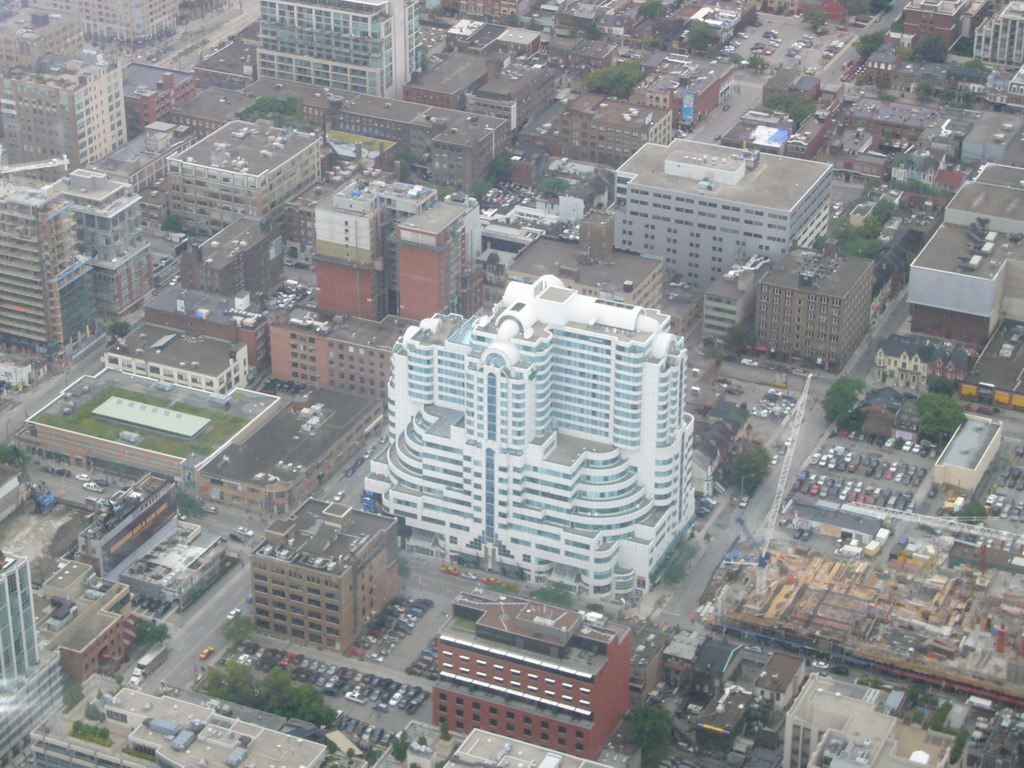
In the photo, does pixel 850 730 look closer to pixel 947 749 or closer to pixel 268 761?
pixel 947 749

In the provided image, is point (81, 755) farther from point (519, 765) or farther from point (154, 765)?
point (519, 765)

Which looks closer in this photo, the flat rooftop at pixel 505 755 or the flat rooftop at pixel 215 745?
the flat rooftop at pixel 505 755

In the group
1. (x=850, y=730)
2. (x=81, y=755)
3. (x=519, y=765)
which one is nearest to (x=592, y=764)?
(x=519, y=765)

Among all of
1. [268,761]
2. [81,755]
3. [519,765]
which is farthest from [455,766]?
[81,755]

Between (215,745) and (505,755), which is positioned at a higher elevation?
(505,755)

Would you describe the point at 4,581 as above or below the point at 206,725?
above

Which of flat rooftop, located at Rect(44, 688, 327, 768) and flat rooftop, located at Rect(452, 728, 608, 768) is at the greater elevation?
flat rooftop, located at Rect(452, 728, 608, 768)

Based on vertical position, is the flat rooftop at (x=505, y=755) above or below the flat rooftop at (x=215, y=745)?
above

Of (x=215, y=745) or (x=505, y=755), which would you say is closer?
(x=505, y=755)

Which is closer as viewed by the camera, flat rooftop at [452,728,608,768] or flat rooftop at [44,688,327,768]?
flat rooftop at [452,728,608,768]
